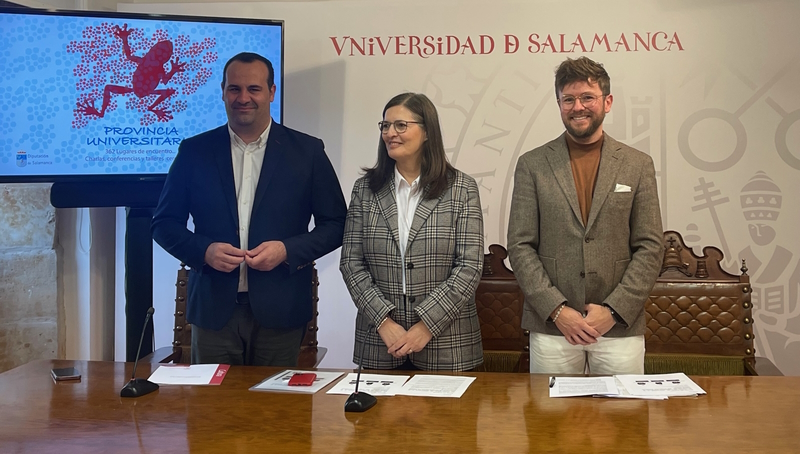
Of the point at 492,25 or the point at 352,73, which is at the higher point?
the point at 492,25

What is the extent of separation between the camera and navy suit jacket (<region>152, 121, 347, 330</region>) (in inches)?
99.9

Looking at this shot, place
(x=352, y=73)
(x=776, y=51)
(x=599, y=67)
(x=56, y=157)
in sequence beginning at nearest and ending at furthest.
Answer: (x=599, y=67) < (x=56, y=157) < (x=776, y=51) < (x=352, y=73)

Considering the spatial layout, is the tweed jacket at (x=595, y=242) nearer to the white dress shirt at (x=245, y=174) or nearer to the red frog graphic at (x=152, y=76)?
the white dress shirt at (x=245, y=174)

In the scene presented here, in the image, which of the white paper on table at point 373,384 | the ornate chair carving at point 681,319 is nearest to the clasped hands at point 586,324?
the white paper on table at point 373,384

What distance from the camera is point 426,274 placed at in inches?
94.8

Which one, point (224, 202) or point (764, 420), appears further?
point (224, 202)

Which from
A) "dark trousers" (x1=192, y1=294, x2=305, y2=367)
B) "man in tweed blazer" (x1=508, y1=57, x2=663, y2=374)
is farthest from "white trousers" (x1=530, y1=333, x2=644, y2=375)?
"dark trousers" (x1=192, y1=294, x2=305, y2=367)

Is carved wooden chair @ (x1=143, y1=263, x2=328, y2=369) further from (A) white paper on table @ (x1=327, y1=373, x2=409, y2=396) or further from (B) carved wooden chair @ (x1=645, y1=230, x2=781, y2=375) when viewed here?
(B) carved wooden chair @ (x1=645, y1=230, x2=781, y2=375)

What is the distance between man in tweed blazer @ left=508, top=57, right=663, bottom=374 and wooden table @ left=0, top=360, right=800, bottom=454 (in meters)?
0.30

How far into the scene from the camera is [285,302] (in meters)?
2.55

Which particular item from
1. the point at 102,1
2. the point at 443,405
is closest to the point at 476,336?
the point at 443,405

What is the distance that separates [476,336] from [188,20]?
85.1 inches

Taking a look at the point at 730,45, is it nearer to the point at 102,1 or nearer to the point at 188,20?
the point at 188,20

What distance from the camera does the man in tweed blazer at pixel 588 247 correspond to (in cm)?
233
